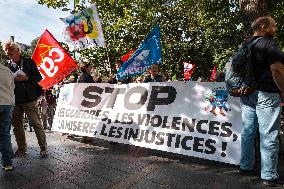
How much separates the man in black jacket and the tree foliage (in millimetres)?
2415

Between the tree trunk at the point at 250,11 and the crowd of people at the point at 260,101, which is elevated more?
the tree trunk at the point at 250,11

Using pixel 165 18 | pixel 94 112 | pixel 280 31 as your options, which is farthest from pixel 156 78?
pixel 165 18

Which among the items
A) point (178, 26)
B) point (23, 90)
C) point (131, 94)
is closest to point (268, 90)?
point (131, 94)

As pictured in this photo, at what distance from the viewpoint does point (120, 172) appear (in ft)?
16.0

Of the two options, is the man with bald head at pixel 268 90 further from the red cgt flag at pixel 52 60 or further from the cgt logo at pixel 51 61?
the cgt logo at pixel 51 61

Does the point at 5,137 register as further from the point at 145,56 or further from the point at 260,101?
the point at 260,101

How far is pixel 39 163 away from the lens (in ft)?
18.7

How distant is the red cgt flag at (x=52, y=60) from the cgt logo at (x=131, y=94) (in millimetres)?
648

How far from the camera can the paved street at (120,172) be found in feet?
14.0

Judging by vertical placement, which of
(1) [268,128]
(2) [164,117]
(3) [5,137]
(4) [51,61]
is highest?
(4) [51,61]

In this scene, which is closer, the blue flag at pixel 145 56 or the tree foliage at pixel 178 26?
the blue flag at pixel 145 56

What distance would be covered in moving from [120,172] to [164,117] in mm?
1523

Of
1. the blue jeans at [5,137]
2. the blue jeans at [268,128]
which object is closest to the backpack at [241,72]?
the blue jeans at [268,128]

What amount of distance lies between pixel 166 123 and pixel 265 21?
2.48 metres
